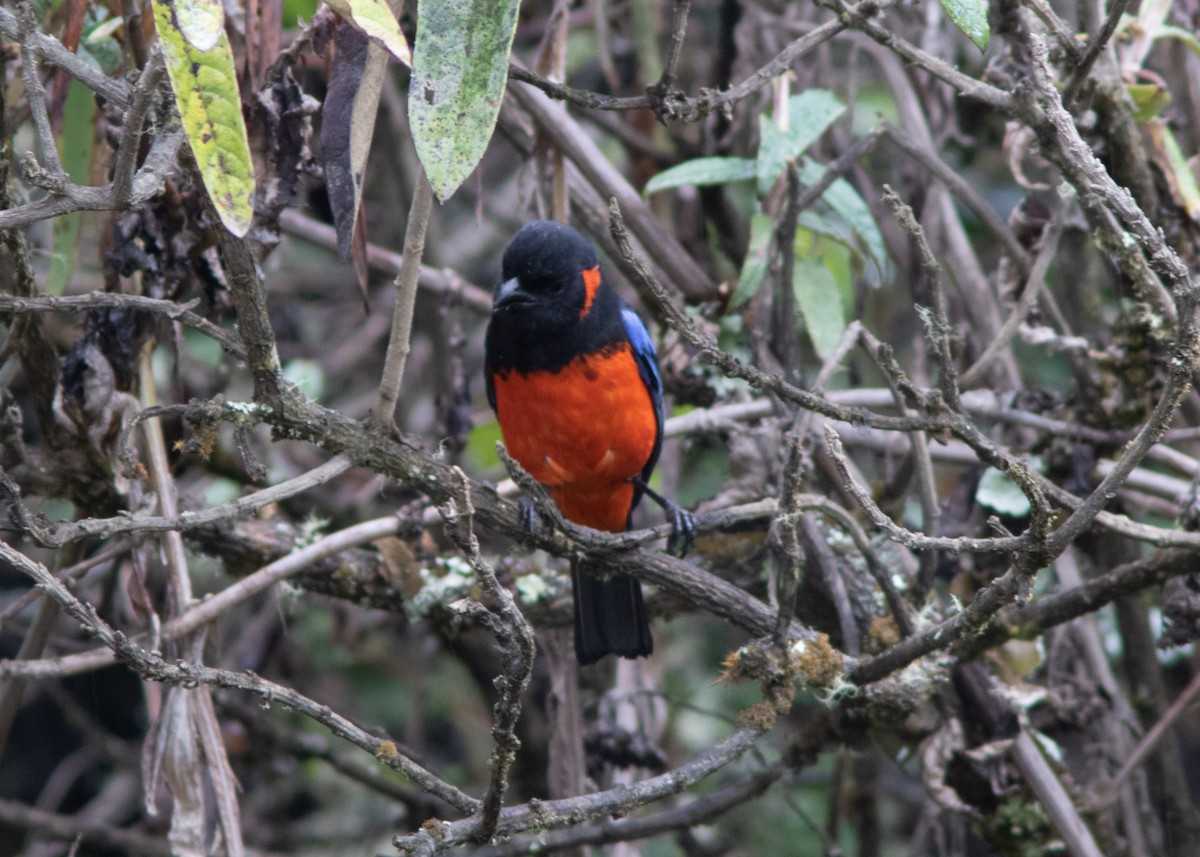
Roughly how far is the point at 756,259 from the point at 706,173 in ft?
1.12

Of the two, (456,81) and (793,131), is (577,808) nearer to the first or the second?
(456,81)

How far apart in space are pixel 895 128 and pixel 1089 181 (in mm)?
1543

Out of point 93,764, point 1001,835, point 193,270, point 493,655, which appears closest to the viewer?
point 193,270

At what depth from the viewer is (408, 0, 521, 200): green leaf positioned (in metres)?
1.95

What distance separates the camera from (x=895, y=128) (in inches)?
139

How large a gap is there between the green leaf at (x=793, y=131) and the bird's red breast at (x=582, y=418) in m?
0.67

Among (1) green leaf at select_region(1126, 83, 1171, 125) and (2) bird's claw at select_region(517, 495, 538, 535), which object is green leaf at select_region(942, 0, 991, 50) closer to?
(1) green leaf at select_region(1126, 83, 1171, 125)

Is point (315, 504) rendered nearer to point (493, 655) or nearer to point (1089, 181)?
point (493, 655)

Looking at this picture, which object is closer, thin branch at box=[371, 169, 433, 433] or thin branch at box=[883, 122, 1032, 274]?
thin branch at box=[371, 169, 433, 433]

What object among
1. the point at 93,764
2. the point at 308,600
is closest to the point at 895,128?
the point at 308,600

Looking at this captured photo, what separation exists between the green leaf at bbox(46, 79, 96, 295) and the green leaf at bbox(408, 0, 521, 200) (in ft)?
4.77

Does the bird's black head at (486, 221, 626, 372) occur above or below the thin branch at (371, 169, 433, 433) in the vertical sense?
above

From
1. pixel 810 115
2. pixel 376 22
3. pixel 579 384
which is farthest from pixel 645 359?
pixel 376 22

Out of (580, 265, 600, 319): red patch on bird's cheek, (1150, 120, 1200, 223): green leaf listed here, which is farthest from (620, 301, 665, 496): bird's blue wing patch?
(1150, 120, 1200, 223): green leaf
